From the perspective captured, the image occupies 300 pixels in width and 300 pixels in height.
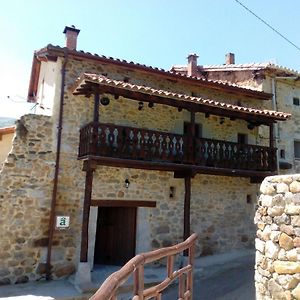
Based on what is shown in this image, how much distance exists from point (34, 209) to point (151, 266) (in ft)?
13.2

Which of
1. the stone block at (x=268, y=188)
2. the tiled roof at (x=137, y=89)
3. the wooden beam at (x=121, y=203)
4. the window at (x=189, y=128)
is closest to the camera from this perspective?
the stone block at (x=268, y=188)

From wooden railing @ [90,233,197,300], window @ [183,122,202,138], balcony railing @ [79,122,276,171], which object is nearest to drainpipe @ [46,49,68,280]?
balcony railing @ [79,122,276,171]

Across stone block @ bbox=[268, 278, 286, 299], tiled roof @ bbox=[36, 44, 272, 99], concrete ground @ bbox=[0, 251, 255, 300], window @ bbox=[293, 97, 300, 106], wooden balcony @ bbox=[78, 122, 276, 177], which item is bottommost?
concrete ground @ bbox=[0, 251, 255, 300]

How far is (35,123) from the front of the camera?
9.62m

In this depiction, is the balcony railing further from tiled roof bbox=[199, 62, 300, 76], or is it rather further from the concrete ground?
tiled roof bbox=[199, 62, 300, 76]

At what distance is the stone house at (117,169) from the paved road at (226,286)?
5.89 feet

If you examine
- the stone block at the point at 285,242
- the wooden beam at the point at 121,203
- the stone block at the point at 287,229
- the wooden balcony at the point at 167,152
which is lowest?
the stone block at the point at 285,242

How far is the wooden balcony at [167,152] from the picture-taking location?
351 inches

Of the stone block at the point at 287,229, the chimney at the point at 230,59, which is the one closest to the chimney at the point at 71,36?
the chimney at the point at 230,59

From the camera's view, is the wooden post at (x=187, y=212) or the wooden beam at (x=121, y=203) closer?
the wooden beam at (x=121, y=203)

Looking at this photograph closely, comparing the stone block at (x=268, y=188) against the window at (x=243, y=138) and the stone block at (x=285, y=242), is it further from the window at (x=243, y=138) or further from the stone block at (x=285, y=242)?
the window at (x=243, y=138)

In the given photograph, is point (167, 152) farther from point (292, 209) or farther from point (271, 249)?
point (292, 209)

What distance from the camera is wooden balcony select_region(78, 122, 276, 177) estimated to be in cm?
892

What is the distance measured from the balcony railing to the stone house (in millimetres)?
35
